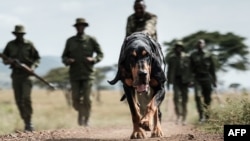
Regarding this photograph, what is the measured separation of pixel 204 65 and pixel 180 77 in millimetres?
1017

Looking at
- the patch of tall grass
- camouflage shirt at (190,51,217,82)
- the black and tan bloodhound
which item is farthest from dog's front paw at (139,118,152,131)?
camouflage shirt at (190,51,217,82)

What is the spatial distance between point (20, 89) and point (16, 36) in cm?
112

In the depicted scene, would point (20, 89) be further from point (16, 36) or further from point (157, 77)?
point (157, 77)

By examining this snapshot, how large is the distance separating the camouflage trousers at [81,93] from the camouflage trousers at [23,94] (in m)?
0.98

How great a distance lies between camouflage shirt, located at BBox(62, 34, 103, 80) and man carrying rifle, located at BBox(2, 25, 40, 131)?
719mm

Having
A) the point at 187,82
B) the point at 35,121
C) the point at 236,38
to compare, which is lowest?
the point at 35,121

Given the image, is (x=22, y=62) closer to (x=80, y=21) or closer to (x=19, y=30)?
(x=19, y=30)

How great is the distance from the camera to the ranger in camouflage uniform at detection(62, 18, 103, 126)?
43.7 feet

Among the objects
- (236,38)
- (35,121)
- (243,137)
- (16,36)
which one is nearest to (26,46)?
(16,36)

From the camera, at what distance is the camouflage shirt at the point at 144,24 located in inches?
397

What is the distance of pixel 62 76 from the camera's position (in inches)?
1914

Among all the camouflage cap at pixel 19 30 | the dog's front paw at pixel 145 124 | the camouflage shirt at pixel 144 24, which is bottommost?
the dog's front paw at pixel 145 124

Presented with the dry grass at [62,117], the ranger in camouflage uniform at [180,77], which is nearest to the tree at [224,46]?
the dry grass at [62,117]

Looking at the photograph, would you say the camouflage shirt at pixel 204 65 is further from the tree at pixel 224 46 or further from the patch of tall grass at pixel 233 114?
the tree at pixel 224 46
